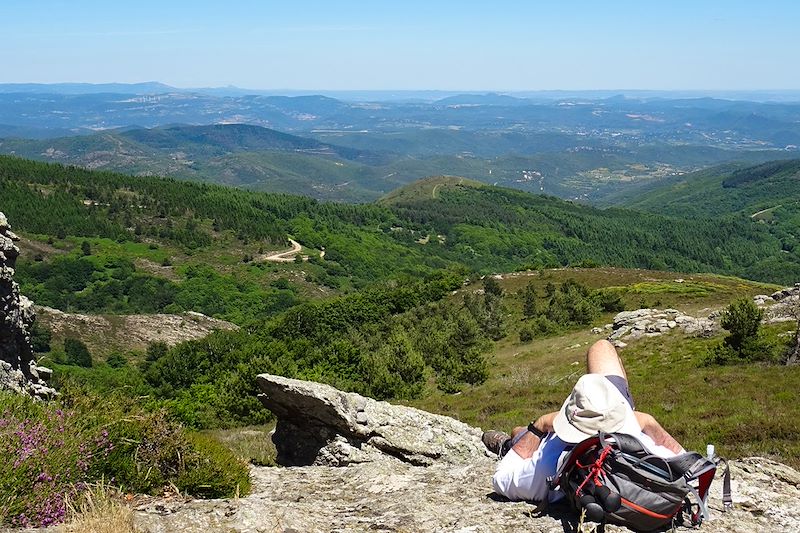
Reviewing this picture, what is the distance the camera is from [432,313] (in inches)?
2242

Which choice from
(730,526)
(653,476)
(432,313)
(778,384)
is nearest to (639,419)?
(653,476)

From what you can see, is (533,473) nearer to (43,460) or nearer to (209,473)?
(209,473)

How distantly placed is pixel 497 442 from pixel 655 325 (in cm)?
2936

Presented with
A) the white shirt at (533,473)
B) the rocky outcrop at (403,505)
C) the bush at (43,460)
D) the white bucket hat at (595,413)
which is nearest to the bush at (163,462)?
the bush at (43,460)

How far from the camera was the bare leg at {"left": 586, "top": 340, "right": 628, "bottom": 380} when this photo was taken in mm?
6758

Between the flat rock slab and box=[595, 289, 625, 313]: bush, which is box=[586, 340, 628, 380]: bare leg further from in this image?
box=[595, 289, 625, 313]: bush

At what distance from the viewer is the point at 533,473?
602cm

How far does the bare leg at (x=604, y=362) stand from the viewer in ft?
22.2

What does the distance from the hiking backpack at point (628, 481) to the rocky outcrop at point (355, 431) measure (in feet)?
20.0

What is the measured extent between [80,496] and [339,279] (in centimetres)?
12917

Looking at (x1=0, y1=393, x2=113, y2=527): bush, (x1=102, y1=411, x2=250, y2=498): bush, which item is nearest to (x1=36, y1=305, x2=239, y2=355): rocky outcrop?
(x1=102, y1=411, x2=250, y2=498): bush

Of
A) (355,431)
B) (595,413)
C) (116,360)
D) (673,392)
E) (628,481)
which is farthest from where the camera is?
(116,360)

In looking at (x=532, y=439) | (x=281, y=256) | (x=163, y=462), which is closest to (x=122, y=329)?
(x=163, y=462)

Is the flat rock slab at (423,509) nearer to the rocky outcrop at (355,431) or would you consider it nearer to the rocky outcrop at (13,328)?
the rocky outcrop at (355,431)
